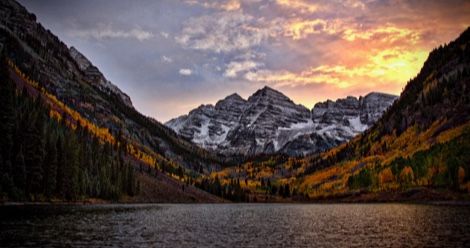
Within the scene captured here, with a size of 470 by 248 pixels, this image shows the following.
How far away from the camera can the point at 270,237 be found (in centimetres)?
6197

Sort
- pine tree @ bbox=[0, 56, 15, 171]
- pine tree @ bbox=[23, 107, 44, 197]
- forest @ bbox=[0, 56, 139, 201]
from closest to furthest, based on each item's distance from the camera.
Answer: pine tree @ bbox=[0, 56, 15, 171] < forest @ bbox=[0, 56, 139, 201] < pine tree @ bbox=[23, 107, 44, 197]

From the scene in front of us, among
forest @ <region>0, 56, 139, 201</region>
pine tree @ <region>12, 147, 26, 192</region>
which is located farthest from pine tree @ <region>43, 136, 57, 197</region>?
pine tree @ <region>12, 147, 26, 192</region>

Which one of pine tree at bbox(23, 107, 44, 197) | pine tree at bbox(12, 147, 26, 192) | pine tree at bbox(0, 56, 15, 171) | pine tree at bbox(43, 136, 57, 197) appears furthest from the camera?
pine tree at bbox(43, 136, 57, 197)

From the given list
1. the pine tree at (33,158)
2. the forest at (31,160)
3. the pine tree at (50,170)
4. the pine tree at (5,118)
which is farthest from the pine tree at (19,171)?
the pine tree at (50,170)

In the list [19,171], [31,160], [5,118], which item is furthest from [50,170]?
[5,118]

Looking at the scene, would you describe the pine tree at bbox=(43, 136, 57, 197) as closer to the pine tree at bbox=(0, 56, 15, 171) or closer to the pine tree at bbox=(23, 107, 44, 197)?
the pine tree at bbox=(23, 107, 44, 197)

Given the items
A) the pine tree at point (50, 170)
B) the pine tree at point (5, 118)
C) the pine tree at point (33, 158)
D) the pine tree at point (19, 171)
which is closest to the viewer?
the pine tree at point (5, 118)

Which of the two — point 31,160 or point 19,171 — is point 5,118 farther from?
point 31,160

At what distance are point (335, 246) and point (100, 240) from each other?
1074 inches

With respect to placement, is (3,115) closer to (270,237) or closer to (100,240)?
(100,240)

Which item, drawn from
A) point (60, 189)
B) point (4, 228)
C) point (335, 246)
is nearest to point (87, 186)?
point (60, 189)

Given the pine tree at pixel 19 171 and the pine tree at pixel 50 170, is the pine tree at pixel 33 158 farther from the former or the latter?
the pine tree at pixel 19 171

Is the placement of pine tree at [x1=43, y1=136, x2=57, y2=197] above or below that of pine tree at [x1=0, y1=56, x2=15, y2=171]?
below

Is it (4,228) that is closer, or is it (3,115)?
(4,228)
